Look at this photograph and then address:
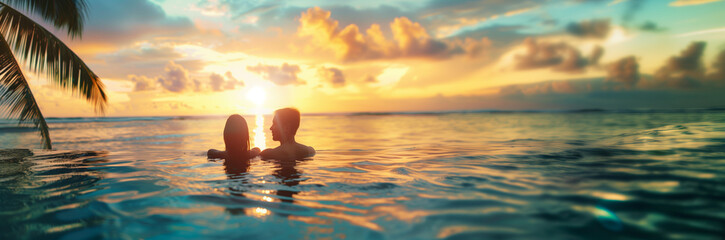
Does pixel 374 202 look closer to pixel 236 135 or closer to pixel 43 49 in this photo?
pixel 236 135

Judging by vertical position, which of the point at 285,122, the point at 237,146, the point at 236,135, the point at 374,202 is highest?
the point at 285,122

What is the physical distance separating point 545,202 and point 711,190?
214 centimetres

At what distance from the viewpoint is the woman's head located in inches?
229

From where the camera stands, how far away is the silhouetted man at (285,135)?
6.48m

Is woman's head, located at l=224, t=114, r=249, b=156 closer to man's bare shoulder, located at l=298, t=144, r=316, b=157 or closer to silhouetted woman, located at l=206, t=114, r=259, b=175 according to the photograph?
silhouetted woman, located at l=206, t=114, r=259, b=175

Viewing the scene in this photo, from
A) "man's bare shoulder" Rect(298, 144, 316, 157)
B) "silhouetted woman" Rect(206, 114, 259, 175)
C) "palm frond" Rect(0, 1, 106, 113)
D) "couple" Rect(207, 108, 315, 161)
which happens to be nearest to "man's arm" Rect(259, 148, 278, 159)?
"couple" Rect(207, 108, 315, 161)

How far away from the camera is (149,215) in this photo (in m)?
3.24

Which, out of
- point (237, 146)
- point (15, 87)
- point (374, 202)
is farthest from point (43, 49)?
point (374, 202)

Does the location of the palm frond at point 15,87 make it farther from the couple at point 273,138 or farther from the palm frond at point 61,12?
the couple at point 273,138

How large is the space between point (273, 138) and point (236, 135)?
2.46 feet

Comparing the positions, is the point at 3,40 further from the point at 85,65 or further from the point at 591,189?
the point at 591,189

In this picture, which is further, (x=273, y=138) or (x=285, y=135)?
(x=285, y=135)

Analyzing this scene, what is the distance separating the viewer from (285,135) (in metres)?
6.72

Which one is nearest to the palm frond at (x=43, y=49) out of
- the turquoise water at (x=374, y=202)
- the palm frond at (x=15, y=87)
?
the palm frond at (x=15, y=87)
